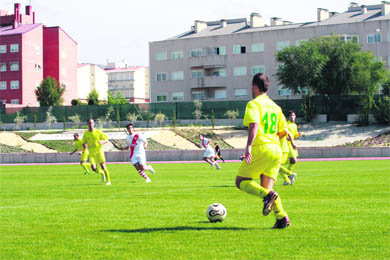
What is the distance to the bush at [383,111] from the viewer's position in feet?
181

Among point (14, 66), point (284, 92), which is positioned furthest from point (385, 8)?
point (14, 66)

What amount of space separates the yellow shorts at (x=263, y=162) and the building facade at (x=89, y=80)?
115m

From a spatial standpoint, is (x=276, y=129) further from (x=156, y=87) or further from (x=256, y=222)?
(x=156, y=87)

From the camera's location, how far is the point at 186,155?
44.6 m

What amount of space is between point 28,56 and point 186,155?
2324 inches

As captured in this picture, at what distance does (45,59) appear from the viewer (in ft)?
332

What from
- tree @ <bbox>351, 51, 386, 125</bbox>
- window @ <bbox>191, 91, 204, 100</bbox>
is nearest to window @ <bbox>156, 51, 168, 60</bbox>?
window @ <bbox>191, 91, 204, 100</bbox>

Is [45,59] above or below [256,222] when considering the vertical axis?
above

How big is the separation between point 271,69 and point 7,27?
46.5m

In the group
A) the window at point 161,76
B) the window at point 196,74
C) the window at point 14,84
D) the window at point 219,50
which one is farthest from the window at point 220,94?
the window at point 14,84

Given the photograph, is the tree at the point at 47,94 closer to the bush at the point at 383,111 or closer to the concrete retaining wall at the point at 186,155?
the concrete retaining wall at the point at 186,155

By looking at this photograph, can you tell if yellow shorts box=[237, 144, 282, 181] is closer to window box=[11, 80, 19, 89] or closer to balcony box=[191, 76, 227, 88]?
balcony box=[191, 76, 227, 88]

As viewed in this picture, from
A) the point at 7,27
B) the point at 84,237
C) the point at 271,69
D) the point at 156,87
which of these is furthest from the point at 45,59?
the point at 84,237

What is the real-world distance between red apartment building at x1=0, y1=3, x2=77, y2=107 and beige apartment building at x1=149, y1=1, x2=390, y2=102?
59.6 feet
